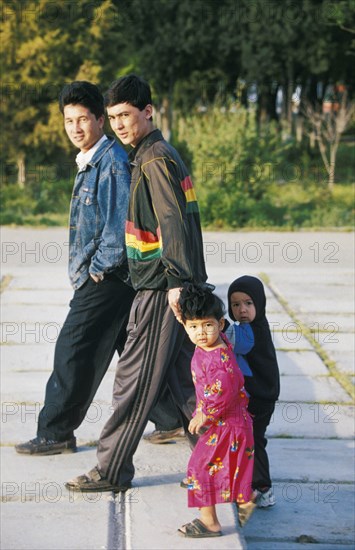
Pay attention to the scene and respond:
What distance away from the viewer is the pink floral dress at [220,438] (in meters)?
4.30

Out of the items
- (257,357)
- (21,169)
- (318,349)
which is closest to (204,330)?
(257,357)

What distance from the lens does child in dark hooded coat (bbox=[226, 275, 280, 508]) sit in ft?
15.4

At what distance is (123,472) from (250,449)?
0.74 m

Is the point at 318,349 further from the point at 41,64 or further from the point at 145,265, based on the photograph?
the point at 41,64

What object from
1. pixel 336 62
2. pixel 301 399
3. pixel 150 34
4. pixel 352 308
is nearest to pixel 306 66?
pixel 336 62

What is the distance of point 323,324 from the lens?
9078mm

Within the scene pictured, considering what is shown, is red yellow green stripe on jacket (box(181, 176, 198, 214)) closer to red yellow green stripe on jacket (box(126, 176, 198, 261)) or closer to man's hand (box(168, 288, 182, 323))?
red yellow green stripe on jacket (box(126, 176, 198, 261))

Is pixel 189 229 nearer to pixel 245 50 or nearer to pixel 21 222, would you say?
pixel 21 222

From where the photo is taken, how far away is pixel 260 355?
4.75m

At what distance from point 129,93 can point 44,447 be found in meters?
1.94

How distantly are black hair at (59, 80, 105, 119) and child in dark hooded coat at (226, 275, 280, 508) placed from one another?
1.19 metres

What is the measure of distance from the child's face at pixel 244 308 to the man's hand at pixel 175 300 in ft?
1.12

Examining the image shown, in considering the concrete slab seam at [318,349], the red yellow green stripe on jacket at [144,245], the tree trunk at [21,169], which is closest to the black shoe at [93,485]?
the red yellow green stripe on jacket at [144,245]

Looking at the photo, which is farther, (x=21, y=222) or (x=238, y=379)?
(x=21, y=222)
